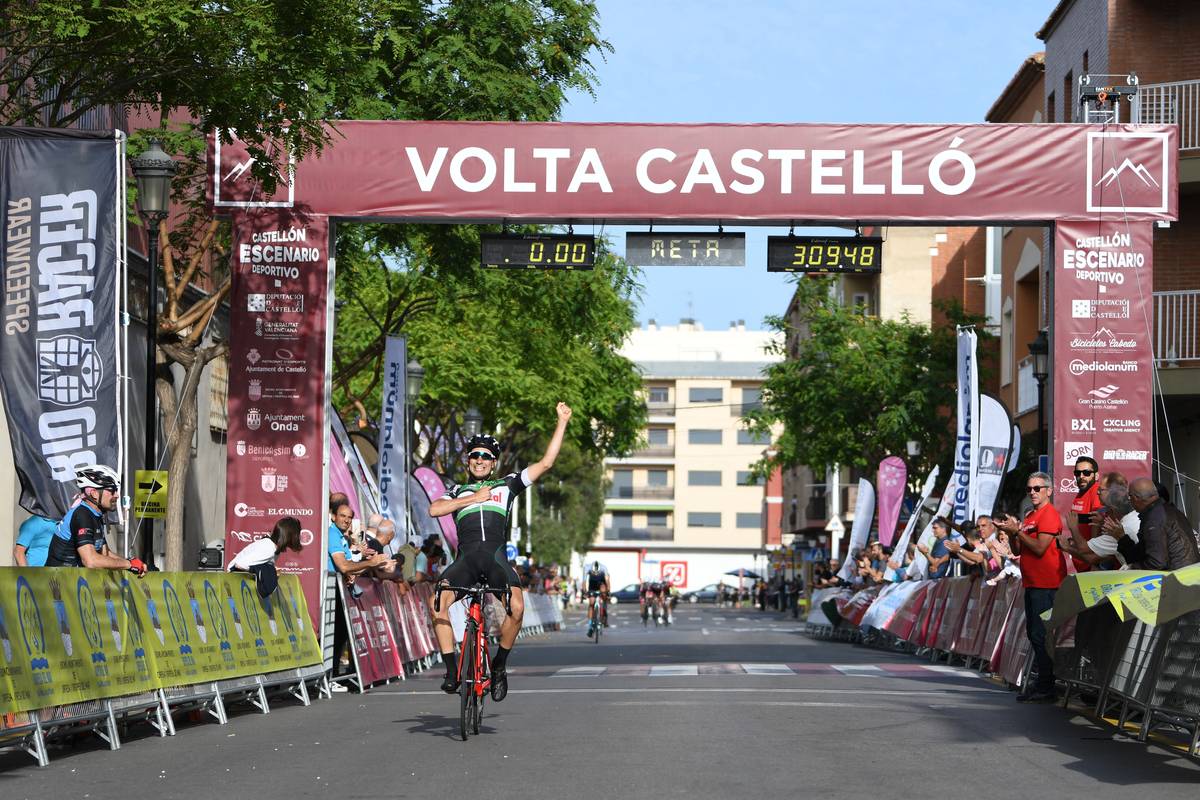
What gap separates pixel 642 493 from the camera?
138750 mm

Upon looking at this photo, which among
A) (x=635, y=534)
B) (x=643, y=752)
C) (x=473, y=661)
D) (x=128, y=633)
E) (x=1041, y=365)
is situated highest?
(x=1041, y=365)

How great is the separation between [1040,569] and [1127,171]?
591cm

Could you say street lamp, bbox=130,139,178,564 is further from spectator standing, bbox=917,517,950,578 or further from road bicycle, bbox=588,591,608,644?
road bicycle, bbox=588,591,608,644

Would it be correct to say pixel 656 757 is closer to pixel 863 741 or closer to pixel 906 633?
pixel 863 741

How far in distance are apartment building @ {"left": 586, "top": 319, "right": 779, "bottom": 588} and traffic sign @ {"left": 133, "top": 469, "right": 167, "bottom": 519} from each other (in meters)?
112

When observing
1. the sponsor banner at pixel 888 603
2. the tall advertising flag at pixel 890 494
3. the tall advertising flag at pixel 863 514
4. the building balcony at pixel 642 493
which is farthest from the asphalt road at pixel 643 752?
the building balcony at pixel 642 493

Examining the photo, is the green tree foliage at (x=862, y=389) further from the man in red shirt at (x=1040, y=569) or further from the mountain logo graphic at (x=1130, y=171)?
the man in red shirt at (x=1040, y=569)

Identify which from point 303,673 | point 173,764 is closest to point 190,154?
point 303,673

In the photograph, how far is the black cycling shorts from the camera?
12.4 metres

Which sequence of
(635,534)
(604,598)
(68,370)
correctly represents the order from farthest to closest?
(635,534) → (604,598) → (68,370)

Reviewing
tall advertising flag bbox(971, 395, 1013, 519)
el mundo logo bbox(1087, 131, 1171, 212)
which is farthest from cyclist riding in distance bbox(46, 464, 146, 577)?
tall advertising flag bbox(971, 395, 1013, 519)

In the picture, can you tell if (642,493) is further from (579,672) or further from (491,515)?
(491,515)

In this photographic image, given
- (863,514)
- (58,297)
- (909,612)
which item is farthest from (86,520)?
(863,514)

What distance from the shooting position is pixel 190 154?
24.0 m
